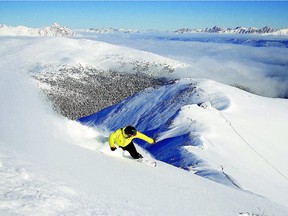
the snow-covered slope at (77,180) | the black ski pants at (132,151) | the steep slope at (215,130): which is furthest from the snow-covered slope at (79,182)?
the steep slope at (215,130)

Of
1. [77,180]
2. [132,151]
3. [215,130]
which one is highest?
[77,180]

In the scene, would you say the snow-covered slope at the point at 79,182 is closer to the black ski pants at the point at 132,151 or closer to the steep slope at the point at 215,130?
the black ski pants at the point at 132,151

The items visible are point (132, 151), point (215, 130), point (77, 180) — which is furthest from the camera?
point (215, 130)

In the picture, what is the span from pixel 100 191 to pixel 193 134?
47.2 metres

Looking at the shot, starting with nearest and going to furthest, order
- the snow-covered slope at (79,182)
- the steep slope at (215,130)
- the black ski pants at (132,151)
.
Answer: the snow-covered slope at (79,182) → the black ski pants at (132,151) → the steep slope at (215,130)

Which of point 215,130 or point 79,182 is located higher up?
point 79,182

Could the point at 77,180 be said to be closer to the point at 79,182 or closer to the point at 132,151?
the point at 79,182

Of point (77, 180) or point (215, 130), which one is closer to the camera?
point (77, 180)

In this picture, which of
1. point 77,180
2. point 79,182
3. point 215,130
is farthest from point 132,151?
point 215,130

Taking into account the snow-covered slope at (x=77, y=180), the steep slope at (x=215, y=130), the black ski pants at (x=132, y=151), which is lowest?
the steep slope at (x=215, y=130)

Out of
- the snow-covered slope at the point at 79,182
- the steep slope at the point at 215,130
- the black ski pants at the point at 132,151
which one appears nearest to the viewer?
the snow-covered slope at the point at 79,182

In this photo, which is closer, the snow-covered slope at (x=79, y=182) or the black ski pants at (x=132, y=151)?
the snow-covered slope at (x=79, y=182)

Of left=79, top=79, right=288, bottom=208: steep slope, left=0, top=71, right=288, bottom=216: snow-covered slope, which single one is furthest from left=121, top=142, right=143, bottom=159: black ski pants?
left=79, top=79, right=288, bottom=208: steep slope

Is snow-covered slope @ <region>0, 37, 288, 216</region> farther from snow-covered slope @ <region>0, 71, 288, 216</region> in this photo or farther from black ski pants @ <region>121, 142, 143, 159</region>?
black ski pants @ <region>121, 142, 143, 159</region>
